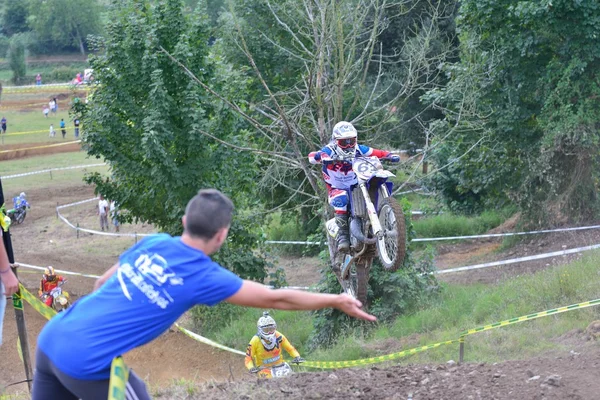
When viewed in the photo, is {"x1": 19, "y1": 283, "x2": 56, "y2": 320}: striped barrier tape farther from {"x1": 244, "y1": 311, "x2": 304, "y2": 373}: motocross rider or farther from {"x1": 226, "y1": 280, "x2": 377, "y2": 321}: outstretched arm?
{"x1": 244, "y1": 311, "x2": 304, "y2": 373}: motocross rider

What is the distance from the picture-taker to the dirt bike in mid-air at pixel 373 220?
980 centimetres

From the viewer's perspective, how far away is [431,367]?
8.64 metres

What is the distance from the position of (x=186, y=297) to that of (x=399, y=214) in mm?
5871

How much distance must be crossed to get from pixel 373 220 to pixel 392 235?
30 centimetres

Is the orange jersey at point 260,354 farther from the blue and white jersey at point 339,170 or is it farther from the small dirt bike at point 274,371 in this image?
the blue and white jersey at point 339,170

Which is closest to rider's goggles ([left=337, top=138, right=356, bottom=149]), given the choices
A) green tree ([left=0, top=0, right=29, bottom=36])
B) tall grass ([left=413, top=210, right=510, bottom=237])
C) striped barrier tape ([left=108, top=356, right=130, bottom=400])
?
striped barrier tape ([left=108, top=356, right=130, bottom=400])

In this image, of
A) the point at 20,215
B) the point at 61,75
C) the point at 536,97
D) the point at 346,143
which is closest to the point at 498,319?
the point at 346,143

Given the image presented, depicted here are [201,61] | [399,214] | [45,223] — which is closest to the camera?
[399,214]

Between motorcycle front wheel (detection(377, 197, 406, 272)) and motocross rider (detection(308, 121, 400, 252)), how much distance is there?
21.4 inches

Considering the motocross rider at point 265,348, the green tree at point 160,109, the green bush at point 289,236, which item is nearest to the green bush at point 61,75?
the green bush at point 289,236

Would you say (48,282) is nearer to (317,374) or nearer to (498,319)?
(498,319)

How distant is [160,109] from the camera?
18016 millimetres

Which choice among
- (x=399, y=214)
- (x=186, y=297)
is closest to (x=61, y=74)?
(x=399, y=214)

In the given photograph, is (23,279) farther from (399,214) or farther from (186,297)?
(186,297)
